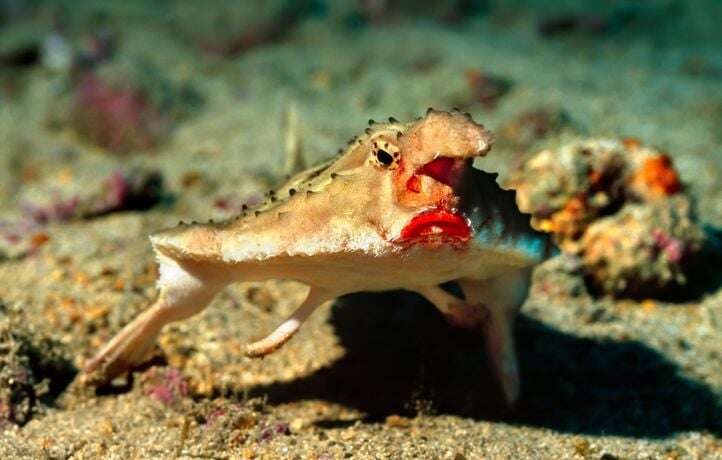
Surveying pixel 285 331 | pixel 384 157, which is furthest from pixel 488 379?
pixel 384 157

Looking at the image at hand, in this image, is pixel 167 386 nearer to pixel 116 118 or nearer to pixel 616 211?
pixel 616 211

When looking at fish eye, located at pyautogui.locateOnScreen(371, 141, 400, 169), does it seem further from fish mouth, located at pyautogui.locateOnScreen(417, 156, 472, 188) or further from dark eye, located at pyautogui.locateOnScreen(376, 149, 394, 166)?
fish mouth, located at pyautogui.locateOnScreen(417, 156, 472, 188)

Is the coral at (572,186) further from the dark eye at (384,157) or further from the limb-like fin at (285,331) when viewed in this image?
the dark eye at (384,157)

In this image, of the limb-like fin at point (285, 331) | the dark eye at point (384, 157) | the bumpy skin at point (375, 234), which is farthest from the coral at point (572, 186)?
the dark eye at point (384, 157)

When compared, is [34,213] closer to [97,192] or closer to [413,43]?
[97,192]

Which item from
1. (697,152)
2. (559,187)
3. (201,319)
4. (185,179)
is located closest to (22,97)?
(185,179)

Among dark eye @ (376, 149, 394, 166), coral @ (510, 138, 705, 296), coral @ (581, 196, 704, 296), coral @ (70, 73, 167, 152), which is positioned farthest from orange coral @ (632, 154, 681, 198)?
coral @ (70, 73, 167, 152)
